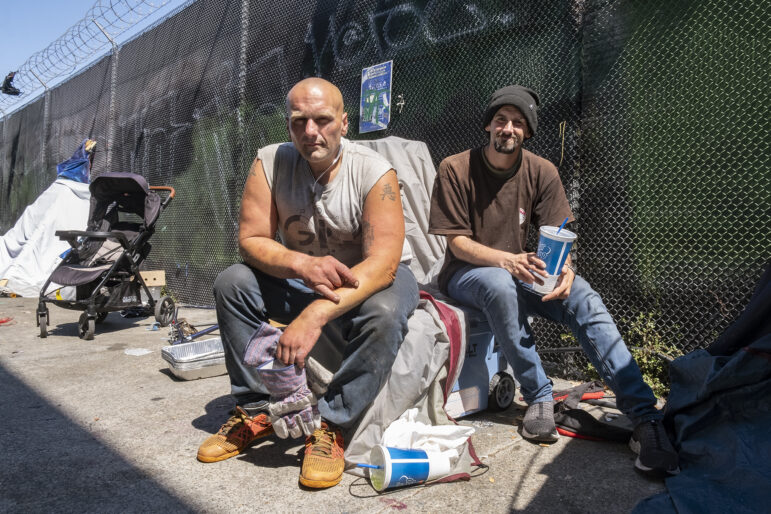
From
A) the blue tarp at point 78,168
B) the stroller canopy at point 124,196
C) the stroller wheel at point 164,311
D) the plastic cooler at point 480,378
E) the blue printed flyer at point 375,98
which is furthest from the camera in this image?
the blue tarp at point 78,168

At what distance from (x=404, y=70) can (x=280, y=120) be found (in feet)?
6.03

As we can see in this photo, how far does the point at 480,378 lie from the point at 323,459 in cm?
105

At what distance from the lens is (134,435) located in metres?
2.44

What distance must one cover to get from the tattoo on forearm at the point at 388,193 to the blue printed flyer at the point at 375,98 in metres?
2.58

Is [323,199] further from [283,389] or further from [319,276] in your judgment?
[283,389]

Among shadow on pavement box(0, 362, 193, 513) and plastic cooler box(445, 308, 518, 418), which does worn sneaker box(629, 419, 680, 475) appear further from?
shadow on pavement box(0, 362, 193, 513)

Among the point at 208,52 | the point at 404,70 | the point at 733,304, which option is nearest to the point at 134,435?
the point at 733,304

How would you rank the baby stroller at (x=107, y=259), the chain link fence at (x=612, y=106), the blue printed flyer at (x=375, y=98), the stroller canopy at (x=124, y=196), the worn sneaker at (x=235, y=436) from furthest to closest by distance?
the stroller canopy at (x=124, y=196) < the baby stroller at (x=107, y=259) < the blue printed flyer at (x=375, y=98) < the chain link fence at (x=612, y=106) < the worn sneaker at (x=235, y=436)

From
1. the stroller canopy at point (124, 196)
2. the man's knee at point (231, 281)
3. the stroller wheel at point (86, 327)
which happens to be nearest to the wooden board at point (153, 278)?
the stroller canopy at point (124, 196)

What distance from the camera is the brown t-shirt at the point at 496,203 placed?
2.78 m

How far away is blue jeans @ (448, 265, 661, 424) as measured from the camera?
88.0 inches

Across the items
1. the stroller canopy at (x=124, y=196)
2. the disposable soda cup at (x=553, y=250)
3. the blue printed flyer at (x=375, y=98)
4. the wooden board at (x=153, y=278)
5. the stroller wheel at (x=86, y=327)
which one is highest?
the blue printed flyer at (x=375, y=98)

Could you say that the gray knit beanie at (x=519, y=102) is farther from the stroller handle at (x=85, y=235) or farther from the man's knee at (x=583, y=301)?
the stroller handle at (x=85, y=235)

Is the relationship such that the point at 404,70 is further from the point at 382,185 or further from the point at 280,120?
the point at 382,185
